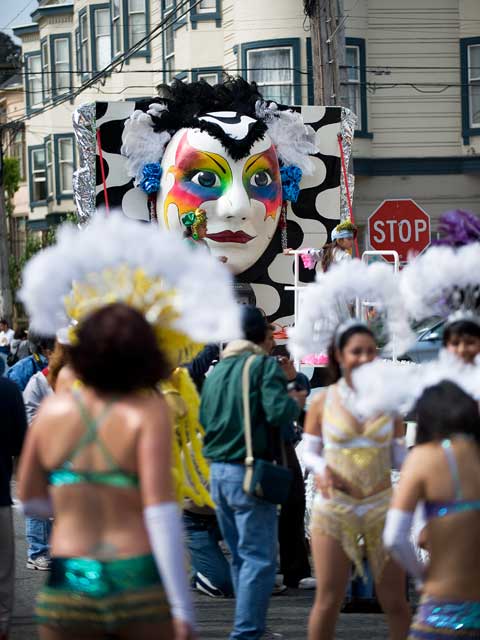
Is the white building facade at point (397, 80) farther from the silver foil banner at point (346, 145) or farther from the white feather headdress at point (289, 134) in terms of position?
the white feather headdress at point (289, 134)

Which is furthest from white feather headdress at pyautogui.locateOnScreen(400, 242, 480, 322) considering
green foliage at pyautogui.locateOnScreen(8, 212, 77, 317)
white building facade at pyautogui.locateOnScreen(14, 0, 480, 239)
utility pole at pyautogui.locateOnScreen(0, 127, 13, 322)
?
green foliage at pyautogui.locateOnScreen(8, 212, 77, 317)

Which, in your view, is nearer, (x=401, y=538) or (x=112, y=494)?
(x=112, y=494)

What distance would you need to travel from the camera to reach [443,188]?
86.9 ft

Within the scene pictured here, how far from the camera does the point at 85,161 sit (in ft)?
40.5

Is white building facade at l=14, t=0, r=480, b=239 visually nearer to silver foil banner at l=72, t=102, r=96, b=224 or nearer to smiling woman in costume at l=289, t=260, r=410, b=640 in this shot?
silver foil banner at l=72, t=102, r=96, b=224

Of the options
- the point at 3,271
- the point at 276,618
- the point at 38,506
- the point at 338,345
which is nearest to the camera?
the point at 38,506

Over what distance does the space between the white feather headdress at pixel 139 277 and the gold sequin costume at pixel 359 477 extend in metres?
1.48

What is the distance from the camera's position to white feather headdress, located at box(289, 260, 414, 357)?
592 cm

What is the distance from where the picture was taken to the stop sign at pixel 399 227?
49.1ft

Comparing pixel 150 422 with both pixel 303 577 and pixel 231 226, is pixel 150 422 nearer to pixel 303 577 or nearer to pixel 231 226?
pixel 303 577

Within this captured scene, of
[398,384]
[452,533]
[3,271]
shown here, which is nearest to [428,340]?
[398,384]

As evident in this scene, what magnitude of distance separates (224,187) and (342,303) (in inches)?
247

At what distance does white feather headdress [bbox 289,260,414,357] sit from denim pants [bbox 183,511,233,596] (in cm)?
229

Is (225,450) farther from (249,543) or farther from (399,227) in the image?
(399,227)
